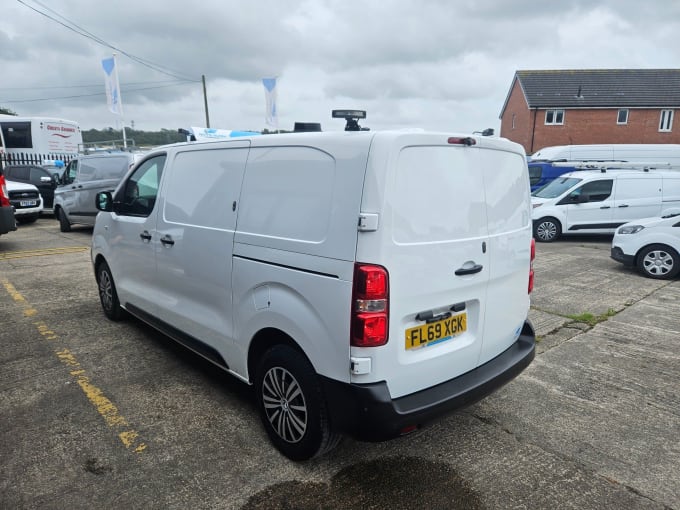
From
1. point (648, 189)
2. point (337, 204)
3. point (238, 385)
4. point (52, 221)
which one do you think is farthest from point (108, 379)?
point (52, 221)

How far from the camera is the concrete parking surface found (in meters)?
2.45

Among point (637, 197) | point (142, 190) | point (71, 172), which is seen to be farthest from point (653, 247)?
point (71, 172)

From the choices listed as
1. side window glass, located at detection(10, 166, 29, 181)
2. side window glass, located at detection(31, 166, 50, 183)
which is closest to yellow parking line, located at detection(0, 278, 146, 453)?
side window glass, located at detection(31, 166, 50, 183)

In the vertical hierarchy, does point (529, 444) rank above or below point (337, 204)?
below

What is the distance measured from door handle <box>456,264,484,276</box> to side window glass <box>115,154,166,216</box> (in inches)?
105

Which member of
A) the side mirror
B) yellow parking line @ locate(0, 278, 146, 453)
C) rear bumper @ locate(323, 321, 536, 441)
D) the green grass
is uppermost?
the side mirror

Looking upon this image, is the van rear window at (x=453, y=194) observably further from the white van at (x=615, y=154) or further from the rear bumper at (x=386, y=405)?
the white van at (x=615, y=154)

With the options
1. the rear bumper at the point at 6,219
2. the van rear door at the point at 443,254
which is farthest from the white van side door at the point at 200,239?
the rear bumper at the point at 6,219

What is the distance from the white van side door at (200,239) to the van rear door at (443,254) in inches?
46.0

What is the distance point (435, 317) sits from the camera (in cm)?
244

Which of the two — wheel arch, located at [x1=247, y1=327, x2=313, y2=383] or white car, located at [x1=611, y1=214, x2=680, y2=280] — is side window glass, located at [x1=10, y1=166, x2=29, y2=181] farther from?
white car, located at [x1=611, y1=214, x2=680, y2=280]

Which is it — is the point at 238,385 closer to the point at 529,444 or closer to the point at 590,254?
the point at 529,444

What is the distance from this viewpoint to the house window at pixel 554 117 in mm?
33625

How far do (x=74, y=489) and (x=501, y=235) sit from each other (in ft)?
9.24
